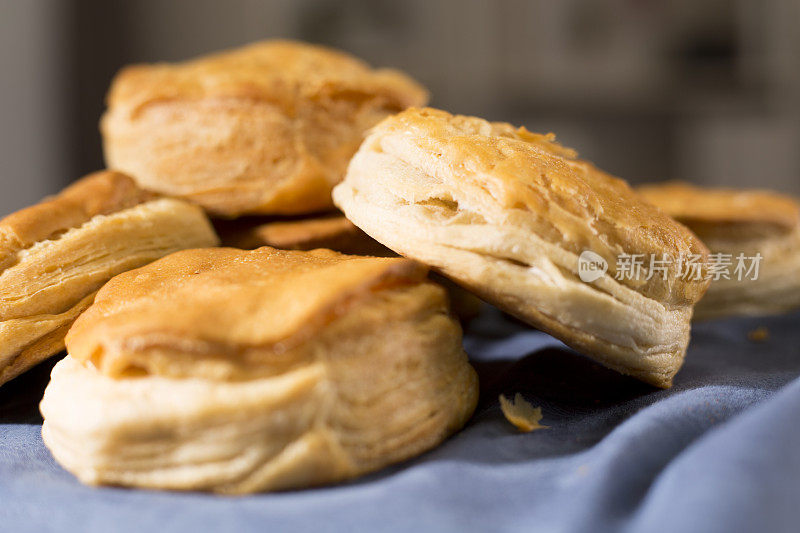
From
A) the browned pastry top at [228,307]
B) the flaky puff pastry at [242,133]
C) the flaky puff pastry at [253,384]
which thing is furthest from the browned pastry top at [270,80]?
the flaky puff pastry at [253,384]

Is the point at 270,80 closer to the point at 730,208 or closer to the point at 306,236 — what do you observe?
the point at 306,236

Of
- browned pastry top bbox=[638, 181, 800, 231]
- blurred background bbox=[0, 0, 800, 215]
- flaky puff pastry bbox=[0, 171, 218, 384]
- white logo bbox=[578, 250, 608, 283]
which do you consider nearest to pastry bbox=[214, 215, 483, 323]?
flaky puff pastry bbox=[0, 171, 218, 384]

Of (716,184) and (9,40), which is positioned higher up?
(9,40)

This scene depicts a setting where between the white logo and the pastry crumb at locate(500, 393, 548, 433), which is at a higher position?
the white logo

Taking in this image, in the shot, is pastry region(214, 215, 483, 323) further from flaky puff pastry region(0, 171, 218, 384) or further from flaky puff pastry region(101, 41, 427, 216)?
flaky puff pastry region(0, 171, 218, 384)

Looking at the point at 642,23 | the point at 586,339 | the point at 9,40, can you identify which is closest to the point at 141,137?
the point at 586,339

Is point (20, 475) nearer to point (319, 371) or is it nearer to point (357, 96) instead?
point (319, 371)
